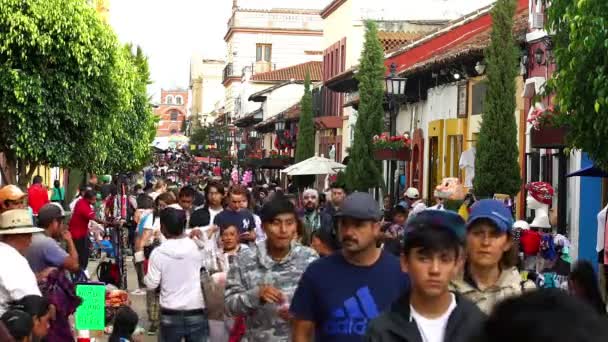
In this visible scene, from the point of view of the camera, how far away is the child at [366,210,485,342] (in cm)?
442

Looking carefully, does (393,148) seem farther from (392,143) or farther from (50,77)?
(50,77)

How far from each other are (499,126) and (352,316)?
14785 millimetres

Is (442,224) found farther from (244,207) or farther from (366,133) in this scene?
(366,133)

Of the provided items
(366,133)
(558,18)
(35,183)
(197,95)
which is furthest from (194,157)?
(558,18)

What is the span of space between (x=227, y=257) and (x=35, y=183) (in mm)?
15141

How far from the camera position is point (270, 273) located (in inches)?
290

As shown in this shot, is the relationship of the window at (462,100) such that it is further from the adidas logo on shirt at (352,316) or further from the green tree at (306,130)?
the green tree at (306,130)

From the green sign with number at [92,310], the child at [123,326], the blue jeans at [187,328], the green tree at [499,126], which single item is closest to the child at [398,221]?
the green tree at [499,126]

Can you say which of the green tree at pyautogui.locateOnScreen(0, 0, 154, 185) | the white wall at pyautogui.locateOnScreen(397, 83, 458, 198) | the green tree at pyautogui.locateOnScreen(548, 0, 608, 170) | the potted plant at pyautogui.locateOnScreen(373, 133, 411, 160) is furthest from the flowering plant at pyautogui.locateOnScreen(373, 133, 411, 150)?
the green tree at pyautogui.locateOnScreen(548, 0, 608, 170)

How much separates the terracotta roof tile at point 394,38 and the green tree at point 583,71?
111 feet

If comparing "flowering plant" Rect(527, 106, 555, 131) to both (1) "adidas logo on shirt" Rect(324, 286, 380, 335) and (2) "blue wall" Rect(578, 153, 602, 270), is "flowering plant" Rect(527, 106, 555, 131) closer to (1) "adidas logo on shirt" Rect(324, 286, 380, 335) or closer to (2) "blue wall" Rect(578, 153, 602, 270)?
(2) "blue wall" Rect(578, 153, 602, 270)

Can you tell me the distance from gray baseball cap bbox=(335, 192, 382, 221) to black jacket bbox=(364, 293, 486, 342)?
1463 millimetres

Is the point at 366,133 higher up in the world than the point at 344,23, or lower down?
lower down

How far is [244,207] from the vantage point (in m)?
12.2
